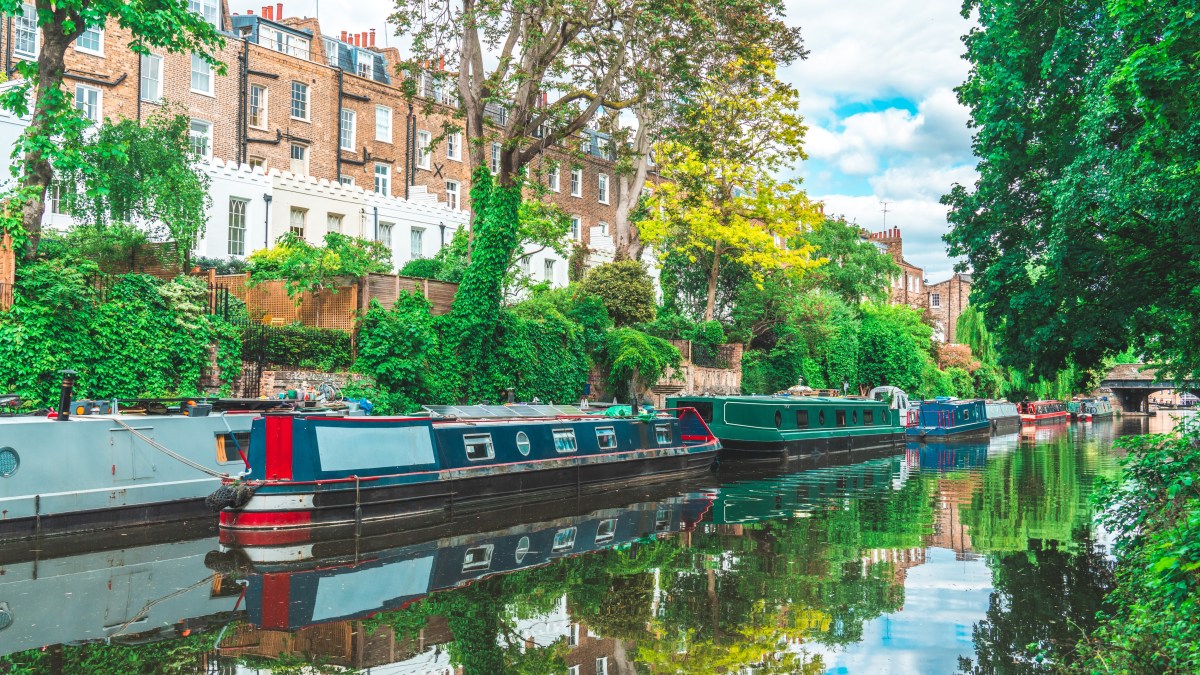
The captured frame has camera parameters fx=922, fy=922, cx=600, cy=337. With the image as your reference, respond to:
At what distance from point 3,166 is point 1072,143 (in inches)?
886

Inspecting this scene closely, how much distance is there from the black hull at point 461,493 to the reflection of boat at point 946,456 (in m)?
10.8

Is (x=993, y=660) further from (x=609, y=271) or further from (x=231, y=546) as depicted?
(x=609, y=271)

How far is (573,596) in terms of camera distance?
33.7ft

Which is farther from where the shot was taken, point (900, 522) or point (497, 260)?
point (497, 260)

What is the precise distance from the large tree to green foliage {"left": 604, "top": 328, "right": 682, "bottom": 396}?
31.1 feet

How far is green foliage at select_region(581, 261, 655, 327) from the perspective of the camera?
29.1 metres

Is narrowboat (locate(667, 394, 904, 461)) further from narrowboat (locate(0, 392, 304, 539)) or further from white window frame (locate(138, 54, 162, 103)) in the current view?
Answer: white window frame (locate(138, 54, 162, 103))

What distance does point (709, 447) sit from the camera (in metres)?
22.9

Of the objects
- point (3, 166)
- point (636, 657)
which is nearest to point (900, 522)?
point (636, 657)

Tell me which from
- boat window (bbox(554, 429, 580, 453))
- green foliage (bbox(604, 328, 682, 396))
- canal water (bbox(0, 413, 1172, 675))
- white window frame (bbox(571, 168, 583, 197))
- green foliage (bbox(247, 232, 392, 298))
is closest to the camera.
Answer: canal water (bbox(0, 413, 1172, 675))

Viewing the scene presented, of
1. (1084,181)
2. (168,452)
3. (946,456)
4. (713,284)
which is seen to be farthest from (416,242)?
(1084,181)

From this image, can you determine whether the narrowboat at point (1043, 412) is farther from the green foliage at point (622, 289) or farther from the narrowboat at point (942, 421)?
the green foliage at point (622, 289)

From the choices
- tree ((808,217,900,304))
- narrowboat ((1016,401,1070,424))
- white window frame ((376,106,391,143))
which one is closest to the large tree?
white window frame ((376,106,391,143))

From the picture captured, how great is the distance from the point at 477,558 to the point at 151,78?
24055mm
